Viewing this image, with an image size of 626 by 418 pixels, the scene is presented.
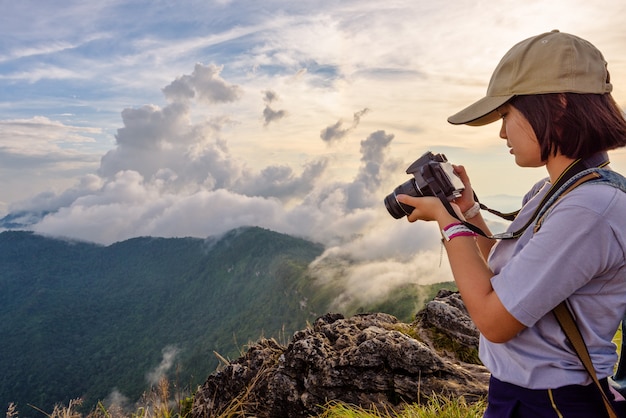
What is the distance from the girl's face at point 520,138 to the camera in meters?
1.96

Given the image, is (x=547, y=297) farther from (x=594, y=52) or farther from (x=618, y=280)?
(x=594, y=52)

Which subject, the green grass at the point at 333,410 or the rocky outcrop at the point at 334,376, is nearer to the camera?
the green grass at the point at 333,410

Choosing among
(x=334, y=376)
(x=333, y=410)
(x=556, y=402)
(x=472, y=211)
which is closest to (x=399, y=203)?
(x=472, y=211)

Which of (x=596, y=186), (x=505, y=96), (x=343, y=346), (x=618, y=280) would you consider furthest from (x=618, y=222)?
(x=343, y=346)

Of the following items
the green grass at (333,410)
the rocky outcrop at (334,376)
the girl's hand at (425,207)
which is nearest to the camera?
the girl's hand at (425,207)

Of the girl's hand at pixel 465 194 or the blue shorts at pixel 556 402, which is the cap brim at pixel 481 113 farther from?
the blue shorts at pixel 556 402

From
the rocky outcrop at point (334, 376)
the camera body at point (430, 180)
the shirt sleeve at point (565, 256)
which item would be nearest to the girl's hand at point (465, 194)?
the camera body at point (430, 180)

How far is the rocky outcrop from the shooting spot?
5.16 m

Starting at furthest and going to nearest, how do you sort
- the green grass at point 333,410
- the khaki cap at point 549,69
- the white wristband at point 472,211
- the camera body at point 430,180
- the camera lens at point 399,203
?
1. the green grass at point 333,410
2. the white wristband at point 472,211
3. the camera lens at point 399,203
4. the camera body at point 430,180
5. the khaki cap at point 549,69

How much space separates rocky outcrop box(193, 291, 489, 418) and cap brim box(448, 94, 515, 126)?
347 cm

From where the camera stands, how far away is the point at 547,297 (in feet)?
5.57

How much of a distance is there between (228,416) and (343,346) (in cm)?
173

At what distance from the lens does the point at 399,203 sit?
2.60 metres

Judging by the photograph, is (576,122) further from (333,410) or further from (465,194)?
(333,410)
